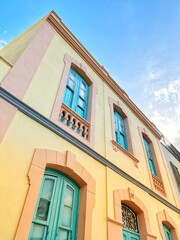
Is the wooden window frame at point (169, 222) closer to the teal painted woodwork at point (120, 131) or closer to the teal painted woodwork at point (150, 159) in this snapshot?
the teal painted woodwork at point (150, 159)

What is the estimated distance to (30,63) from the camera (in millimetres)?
4371

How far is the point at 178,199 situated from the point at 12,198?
A: 791 centimetres

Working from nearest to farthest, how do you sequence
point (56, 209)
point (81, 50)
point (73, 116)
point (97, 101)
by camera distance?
point (56, 209) → point (73, 116) → point (97, 101) → point (81, 50)

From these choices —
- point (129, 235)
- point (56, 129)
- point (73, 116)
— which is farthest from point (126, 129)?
point (56, 129)

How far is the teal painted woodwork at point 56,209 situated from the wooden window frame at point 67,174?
121mm

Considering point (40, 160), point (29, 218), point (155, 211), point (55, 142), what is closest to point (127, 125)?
point (155, 211)

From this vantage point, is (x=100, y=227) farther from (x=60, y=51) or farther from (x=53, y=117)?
(x=60, y=51)

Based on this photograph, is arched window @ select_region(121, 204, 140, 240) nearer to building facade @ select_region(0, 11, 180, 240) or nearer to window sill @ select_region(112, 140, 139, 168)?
building facade @ select_region(0, 11, 180, 240)

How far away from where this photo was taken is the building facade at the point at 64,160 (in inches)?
113

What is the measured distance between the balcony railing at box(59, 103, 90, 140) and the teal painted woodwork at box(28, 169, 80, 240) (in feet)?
4.26

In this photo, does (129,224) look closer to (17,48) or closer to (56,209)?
(56,209)

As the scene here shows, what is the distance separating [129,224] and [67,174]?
2309mm

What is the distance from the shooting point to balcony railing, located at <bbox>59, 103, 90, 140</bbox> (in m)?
4.47

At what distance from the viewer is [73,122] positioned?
4680mm
